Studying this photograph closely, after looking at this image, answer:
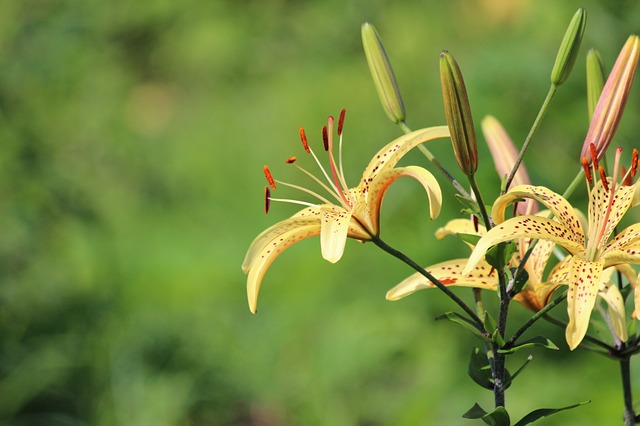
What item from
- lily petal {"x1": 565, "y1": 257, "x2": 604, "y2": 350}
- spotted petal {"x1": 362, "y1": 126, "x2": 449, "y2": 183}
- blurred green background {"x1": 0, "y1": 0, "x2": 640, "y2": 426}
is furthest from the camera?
blurred green background {"x1": 0, "y1": 0, "x2": 640, "y2": 426}

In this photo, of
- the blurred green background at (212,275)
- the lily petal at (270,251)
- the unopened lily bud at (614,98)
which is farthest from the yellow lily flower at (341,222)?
the blurred green background at (212,275)

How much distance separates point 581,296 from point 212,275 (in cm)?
196

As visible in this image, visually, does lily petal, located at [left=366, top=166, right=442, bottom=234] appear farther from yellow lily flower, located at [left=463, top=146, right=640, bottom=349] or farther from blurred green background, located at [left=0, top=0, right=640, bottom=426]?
blurred green background, located at [left=0, top=0, right=640, bottom=426]

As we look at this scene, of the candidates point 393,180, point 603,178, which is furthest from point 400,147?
point 603,178

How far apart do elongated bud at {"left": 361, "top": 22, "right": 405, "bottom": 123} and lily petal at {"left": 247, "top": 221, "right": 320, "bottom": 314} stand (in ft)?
0.43

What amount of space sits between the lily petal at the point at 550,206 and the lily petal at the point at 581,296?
0.03m

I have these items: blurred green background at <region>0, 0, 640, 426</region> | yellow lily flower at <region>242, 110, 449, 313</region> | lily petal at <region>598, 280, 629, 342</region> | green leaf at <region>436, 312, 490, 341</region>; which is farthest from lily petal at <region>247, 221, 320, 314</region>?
blurred green background at <region>0, 0, 640, 426</region>

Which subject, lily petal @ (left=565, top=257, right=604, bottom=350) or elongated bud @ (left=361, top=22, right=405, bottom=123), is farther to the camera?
elongated bud @ (left=361, top=22, right=405, bottom=123)

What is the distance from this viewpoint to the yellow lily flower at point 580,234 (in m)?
0.49

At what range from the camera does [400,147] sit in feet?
1.97

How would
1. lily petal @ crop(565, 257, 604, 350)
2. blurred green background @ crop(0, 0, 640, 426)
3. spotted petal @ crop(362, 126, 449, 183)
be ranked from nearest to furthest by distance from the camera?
lily petal @ crop(565, 257, 604, 350)
spotted petal @ crop(362, 126, 449, 183)
blurred green background @ crop(0, 0, 640, 426)

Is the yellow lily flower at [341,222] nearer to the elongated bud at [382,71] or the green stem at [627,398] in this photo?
the elongated bud at [382,71]

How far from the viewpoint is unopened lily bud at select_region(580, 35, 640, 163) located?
0.56 m

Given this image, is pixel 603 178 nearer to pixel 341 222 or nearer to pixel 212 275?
pixel 341 222
